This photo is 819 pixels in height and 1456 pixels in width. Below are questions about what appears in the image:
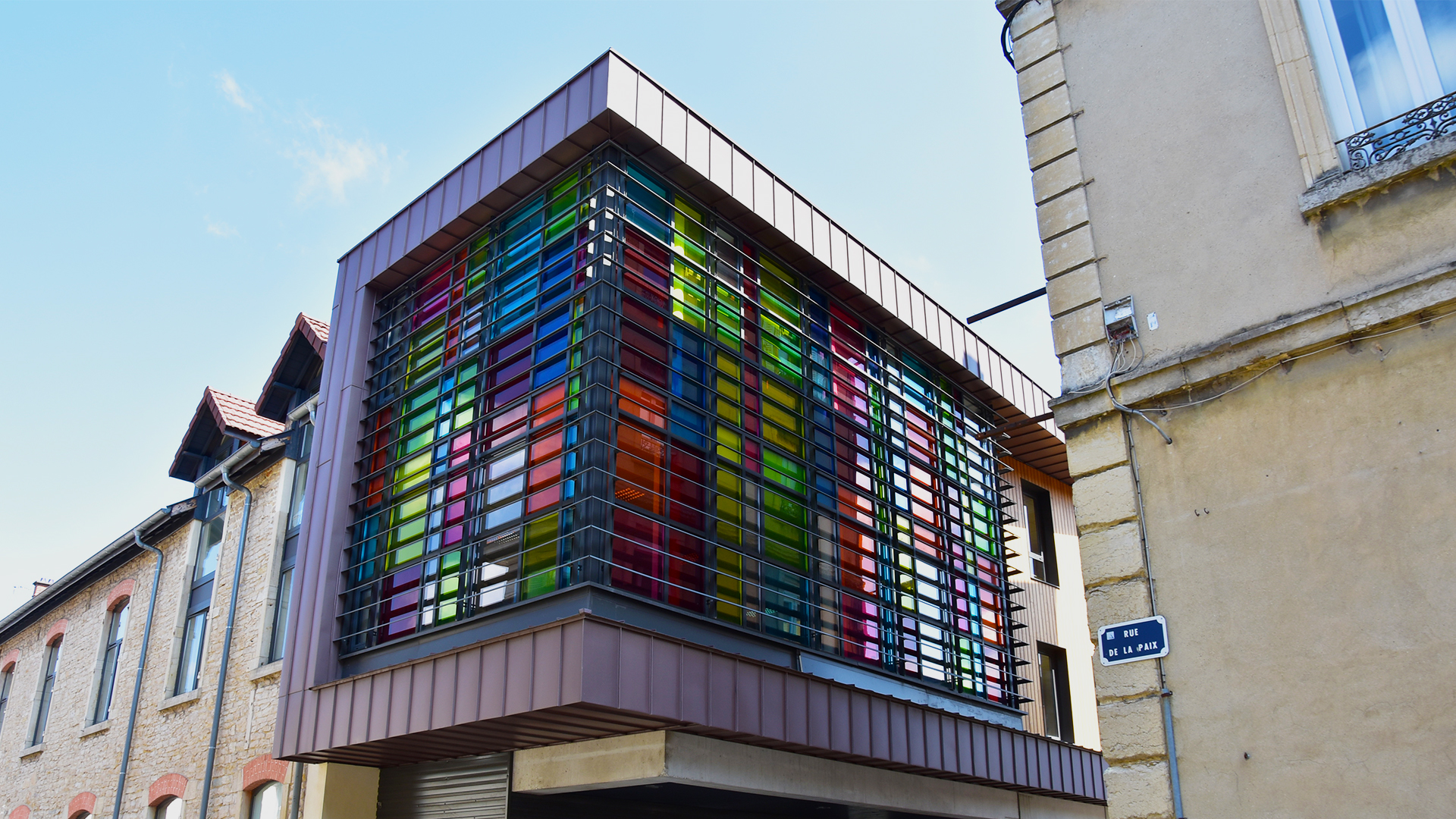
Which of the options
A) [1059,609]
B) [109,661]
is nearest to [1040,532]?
[1059,609]

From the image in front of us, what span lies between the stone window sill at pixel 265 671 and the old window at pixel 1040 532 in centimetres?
1003

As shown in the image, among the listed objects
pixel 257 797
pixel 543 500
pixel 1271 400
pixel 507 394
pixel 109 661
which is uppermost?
pixel 507 394

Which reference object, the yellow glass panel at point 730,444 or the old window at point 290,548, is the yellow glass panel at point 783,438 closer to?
the yellow glass panel at point 730,444

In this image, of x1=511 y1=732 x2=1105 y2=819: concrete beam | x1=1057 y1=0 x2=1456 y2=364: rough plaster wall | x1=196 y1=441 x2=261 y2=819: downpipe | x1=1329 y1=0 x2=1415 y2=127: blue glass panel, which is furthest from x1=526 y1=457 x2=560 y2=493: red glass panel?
x1=196 y1=441 x2=261 y2=819: downpipe

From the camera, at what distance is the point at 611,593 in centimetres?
800

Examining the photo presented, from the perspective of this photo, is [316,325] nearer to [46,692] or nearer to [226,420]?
[226,420]

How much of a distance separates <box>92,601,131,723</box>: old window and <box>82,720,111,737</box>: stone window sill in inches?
6.8

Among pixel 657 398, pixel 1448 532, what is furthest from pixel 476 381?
pixel 1448 532

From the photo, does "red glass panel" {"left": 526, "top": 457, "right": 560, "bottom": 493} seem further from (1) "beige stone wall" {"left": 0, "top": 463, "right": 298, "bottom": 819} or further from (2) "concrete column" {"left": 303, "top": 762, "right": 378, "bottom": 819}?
(1) "beige stone wall" {"left": 0, "top": 463, "right": 298, "bottom": 819}

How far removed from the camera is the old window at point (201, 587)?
1452 cm

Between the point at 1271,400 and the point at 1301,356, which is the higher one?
the point at 1301,356

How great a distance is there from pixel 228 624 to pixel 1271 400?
40.7 feet

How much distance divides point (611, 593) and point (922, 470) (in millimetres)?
5386

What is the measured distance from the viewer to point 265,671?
12219 millimetres
